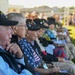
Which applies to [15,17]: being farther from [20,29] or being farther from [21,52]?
[21,52]

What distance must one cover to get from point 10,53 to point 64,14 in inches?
761

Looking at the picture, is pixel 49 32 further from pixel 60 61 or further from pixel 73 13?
pixel 73 13

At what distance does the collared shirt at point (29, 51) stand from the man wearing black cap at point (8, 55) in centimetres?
61

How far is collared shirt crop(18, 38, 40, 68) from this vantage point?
3.65 m

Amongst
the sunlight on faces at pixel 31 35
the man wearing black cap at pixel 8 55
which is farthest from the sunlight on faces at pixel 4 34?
the sunlight on faces at pixel 31 35

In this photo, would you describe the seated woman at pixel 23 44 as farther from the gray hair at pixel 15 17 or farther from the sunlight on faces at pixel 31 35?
the sunlight on faces at pixel 31 35

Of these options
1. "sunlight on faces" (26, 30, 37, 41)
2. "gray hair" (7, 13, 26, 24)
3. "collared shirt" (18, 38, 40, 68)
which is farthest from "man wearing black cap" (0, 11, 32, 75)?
"sunlight on faces" (26, 30, 37, 41)

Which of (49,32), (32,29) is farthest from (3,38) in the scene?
(49,32)

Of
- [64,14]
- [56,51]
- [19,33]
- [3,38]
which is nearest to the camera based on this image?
[3,38]

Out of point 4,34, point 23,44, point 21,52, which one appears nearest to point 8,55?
point 4,34

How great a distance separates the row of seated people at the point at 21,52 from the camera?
2639 mm

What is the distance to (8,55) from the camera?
2.64 m

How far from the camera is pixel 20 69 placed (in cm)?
289

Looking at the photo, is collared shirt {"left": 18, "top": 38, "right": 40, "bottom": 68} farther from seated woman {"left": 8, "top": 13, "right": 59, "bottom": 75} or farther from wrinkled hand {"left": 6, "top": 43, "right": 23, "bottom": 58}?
wrinkled hand {"left": 6, "top": 43, "right": 23, "bottom": 58}
